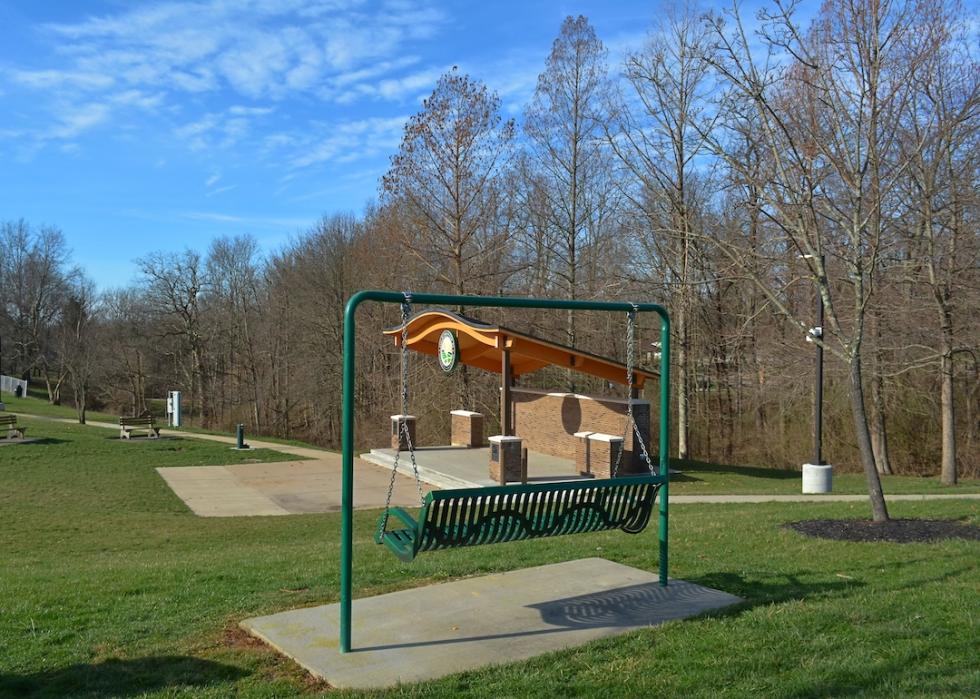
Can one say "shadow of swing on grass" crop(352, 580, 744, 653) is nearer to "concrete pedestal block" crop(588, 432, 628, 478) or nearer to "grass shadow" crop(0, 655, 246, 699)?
"grass shadow" crop(0, 655, 246, 699)

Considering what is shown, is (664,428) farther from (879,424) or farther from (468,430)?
(879,424)

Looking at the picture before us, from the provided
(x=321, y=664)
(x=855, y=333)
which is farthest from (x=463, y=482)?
(x=321, y=664)

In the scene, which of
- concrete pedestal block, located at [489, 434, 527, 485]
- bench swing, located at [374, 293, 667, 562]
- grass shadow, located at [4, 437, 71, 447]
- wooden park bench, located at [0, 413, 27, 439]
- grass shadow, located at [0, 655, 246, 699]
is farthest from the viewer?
wooden park bench, located at [0, 413, 27, 439]

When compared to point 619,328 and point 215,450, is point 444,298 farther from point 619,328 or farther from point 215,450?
point 619,328

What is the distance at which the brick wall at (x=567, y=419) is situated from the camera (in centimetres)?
1791

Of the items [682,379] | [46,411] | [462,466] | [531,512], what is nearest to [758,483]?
[462,466]

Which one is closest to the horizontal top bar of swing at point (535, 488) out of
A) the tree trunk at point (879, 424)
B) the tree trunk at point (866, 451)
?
the tree trunk at point (866, 451)

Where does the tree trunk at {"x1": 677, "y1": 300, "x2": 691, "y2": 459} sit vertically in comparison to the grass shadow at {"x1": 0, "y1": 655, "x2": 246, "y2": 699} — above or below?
above

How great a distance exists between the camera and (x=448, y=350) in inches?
713

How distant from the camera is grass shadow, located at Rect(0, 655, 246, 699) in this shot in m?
4.15

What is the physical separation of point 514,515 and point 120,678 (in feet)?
8.26

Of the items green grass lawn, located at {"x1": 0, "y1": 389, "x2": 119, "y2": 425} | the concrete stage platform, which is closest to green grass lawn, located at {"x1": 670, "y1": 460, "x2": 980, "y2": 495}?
the concrete stage platform

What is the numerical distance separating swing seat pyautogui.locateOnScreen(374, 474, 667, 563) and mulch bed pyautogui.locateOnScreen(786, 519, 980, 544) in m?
3.19

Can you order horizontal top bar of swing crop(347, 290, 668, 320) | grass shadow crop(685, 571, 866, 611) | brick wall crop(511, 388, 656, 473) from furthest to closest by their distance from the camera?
brick wall crop(511, 388, 656, 473), grass shadow crop(685, 571, 866, 611), horizontal top bar of swing crop(347, 290, 668, 320)
